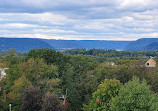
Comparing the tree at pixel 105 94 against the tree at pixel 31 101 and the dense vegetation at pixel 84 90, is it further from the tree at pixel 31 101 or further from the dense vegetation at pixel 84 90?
the tree at pixel 31 101

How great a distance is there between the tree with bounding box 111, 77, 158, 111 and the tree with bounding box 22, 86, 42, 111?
1135 centimetres

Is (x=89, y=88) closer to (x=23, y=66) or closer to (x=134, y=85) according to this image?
(x=23, y=66)

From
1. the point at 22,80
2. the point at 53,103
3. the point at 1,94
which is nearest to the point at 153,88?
the point at 53,103

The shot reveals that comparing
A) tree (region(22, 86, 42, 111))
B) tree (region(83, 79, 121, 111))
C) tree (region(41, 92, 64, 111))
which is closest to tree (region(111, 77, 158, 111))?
tree (region(83, 79, 121, 111))

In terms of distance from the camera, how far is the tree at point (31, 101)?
29969 mm

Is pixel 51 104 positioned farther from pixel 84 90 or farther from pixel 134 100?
pixel 84 90

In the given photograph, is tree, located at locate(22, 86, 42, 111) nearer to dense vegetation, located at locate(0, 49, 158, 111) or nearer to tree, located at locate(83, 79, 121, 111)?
dense vegetation, located at locate(0, 49, 158, 111)

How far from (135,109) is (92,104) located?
8.49 m

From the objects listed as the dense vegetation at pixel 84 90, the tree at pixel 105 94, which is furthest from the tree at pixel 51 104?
the tree at pixel 105 94

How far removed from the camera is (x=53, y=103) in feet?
90.8

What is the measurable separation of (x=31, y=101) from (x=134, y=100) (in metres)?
Result: 14.2

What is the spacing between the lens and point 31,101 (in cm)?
3005

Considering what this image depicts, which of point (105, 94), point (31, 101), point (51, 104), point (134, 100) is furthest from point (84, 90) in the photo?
point (134, 100)

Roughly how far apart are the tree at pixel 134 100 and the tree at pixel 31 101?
11350 millimetres
